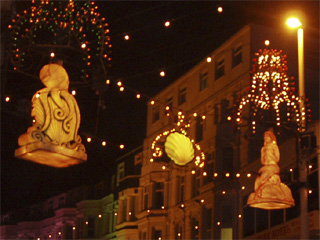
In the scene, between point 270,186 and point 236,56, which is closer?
point 270,186

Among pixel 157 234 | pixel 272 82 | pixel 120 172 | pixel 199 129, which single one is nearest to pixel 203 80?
pixel 199 129

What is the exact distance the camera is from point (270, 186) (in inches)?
642

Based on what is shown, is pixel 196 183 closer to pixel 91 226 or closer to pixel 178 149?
pixel 91 226

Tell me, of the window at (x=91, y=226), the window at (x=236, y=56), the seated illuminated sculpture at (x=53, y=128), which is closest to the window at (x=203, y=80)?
the window at (x=236, y=56)

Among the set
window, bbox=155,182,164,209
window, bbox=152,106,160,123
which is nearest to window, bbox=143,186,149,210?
window, bbox=155,182,164,209

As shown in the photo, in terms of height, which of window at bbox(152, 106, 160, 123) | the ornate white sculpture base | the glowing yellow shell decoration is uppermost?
window at bbox(152, 106, 160, 123)

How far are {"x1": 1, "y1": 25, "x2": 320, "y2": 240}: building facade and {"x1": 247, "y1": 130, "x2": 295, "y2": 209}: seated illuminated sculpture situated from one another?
7925 millimetres

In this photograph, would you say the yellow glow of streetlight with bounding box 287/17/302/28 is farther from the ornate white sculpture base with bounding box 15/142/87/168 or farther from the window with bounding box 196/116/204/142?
the window with bounding box 196/116/204/142

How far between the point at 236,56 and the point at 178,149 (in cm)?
1818

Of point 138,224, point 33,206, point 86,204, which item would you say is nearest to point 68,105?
point 138,224

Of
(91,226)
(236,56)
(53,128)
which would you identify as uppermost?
(236,56)

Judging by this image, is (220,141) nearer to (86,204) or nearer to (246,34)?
(246,34)

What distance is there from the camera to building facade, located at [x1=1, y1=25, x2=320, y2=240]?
95.2ft

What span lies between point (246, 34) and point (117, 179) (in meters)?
19.3
